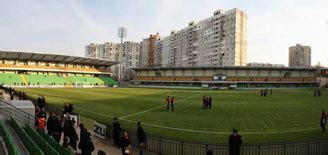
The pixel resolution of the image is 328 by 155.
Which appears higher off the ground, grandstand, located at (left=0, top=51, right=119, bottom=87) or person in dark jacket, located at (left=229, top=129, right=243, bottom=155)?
grandstand, located at (left=0, top=51, right=119, bottom=87)

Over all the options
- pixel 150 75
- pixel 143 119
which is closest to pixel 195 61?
pixel 150 75

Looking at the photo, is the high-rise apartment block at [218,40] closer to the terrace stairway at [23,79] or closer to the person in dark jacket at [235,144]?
the terrace stairway at [23,79]

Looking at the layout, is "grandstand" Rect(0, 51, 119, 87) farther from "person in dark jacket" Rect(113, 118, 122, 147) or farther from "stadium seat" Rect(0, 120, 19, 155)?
"person in dark jacket" Rect(113, 118, 122, 147)

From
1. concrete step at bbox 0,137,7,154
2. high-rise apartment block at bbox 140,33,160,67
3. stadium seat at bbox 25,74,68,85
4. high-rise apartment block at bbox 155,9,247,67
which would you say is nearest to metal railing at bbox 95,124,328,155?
concrete step at bbox 0,137,7,154

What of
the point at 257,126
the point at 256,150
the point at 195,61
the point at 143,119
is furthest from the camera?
the point at 195,61

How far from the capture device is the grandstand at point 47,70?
76.6m

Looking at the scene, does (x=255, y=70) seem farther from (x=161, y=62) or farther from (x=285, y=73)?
(x=161, y=62)

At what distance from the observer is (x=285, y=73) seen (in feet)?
302

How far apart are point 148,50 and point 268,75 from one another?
112 m

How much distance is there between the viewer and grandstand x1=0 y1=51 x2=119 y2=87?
76625 mm

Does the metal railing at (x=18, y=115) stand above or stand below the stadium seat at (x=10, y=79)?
below

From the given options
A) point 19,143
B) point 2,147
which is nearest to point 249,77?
point 19,143

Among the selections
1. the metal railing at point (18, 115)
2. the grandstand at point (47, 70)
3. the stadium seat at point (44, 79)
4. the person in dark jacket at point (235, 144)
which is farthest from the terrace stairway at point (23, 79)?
the person in dark jacket at point (235, 144)

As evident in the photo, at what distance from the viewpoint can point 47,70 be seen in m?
88.0
